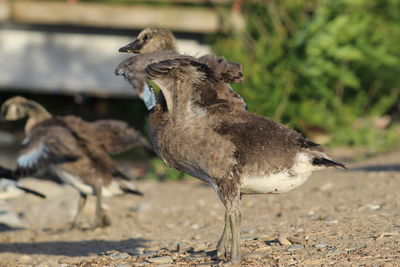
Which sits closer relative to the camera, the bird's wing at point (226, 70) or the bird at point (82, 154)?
the bird's wing at point (226, 70)

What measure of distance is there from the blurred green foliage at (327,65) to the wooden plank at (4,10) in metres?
4.77

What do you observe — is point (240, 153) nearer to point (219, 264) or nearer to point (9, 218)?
point (219, 264)

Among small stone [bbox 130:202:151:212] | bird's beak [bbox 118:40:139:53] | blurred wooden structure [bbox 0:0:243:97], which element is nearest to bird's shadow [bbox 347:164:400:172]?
small stone [bbox 130:202:151:212]

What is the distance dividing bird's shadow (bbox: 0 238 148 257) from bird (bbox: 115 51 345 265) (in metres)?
1.79

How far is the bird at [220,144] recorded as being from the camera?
5234 mm

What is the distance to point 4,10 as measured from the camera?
1512cm

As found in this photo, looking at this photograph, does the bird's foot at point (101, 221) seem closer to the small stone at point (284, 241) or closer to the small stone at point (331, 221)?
the small stone at point (331, 221)

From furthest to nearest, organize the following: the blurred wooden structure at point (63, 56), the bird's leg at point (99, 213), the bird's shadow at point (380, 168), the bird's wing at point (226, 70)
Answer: the blurred wooden structure at point (63, 56), the bird's shadow at point (380, 168), the bird's leg at point (99, 213), the bird's wing at point (226, 70)

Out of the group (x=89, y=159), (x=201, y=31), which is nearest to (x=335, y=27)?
(x=201, y=31)

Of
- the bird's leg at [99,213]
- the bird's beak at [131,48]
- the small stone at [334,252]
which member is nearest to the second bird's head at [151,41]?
the bird's beak at [131,48]

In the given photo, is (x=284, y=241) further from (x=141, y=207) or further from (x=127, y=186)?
(x=141, y=207)

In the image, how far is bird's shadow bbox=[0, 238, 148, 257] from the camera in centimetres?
712

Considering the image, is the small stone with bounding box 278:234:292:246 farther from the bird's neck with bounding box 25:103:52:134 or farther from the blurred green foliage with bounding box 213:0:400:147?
the blurred green foliage with bounding box 213:0:400:147

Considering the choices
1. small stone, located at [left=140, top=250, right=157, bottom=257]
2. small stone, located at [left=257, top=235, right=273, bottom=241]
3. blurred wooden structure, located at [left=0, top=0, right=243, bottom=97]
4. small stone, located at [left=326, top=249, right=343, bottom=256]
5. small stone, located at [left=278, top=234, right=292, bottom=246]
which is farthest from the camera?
blurred wooden structure, located at [left=0, top=0, right=243, bottom=97]
